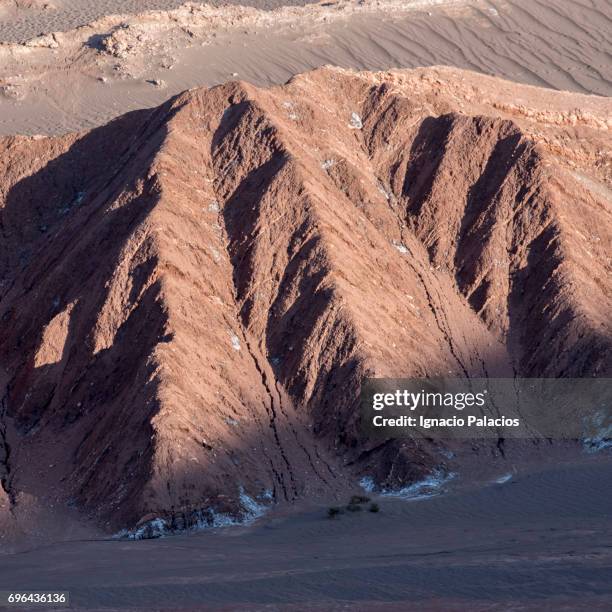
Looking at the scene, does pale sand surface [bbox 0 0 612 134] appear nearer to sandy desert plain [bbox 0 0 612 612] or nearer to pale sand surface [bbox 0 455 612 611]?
sandy desert plain [bbox 0 0 612 612]

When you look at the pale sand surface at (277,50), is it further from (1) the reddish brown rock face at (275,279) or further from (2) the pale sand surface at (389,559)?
(2) the pale sand surface at (389,559)

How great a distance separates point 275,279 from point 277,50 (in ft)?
81.1

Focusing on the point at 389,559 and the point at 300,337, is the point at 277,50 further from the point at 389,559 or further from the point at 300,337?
the point at 389,559

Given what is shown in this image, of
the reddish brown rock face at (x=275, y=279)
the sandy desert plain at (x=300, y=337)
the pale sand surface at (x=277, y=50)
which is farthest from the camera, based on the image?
the pale sand surface at (x=277, y=50)

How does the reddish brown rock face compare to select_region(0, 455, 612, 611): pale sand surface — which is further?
the reddish brown rock face

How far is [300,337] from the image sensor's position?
26.5 metres

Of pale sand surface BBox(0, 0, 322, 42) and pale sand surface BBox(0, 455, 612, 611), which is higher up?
pale sand surface BBox(0, 0, 322, 42)

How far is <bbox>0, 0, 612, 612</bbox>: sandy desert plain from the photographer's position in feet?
66.9

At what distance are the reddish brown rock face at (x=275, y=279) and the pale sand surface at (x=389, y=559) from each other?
4.95 ft

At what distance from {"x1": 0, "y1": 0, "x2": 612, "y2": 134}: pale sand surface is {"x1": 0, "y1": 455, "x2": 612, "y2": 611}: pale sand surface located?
2464cm

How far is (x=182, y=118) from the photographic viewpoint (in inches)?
1204

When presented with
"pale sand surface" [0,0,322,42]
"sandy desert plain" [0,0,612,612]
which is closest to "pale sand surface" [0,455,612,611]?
"sandy desert plain" [0,0,612,612]

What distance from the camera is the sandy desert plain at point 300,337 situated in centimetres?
2041

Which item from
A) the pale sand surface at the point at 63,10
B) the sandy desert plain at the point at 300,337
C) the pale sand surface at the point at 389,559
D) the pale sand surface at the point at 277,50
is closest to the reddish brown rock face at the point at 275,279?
the sandy desert plain at the point at 300,337
